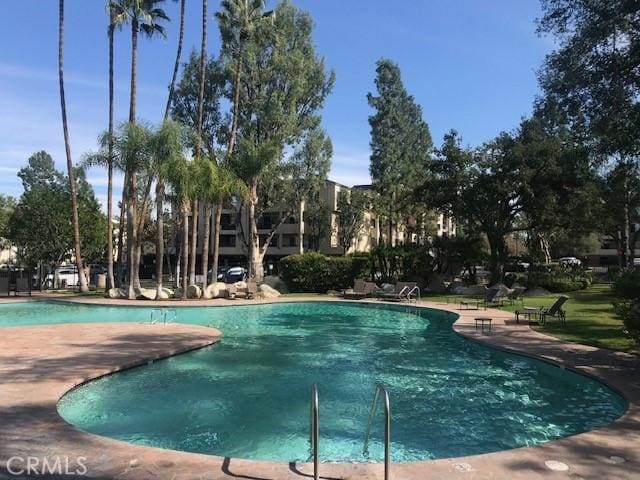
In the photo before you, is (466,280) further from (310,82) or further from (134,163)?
(134,163)

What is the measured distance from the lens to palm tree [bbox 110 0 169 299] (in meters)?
27.6

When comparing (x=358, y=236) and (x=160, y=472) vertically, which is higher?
(x=358, y=236)

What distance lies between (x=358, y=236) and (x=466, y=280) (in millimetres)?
26507

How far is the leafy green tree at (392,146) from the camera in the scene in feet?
162

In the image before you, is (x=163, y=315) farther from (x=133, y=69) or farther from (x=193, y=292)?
(x=133, y=69)

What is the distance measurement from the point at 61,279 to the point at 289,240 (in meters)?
28.8

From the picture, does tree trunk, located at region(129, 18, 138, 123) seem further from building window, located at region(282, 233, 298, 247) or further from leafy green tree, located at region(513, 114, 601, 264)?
building window, located at region(282, 233, 298, 247)

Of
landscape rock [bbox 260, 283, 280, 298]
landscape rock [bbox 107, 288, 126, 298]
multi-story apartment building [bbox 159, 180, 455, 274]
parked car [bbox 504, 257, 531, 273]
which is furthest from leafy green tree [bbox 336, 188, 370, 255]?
landscape rock [bbox 107, 288, 126, 298]

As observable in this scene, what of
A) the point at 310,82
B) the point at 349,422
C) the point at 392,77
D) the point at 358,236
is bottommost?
the point at 349,422

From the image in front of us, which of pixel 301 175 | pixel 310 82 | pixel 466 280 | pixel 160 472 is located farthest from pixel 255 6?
pixel 160 472

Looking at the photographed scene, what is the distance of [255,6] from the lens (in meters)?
32.6

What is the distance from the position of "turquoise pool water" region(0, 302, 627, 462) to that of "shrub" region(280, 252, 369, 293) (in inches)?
671

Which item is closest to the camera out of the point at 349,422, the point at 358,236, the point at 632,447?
the point at 632,447

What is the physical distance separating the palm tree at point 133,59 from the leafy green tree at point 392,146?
977 inches
